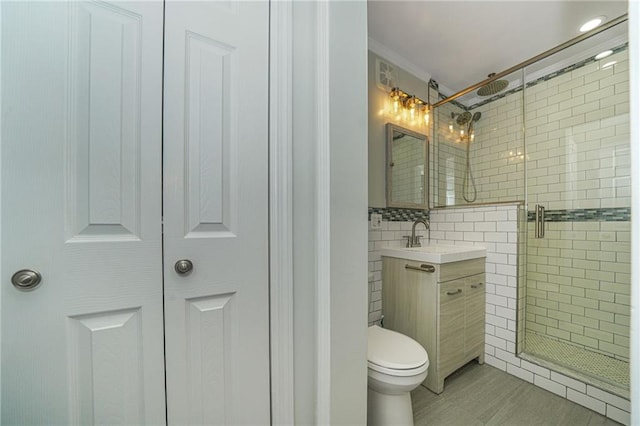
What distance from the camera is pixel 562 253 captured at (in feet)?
5.99

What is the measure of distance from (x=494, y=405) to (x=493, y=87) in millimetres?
2420

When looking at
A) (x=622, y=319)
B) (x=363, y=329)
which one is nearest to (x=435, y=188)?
(x=622, y=319)

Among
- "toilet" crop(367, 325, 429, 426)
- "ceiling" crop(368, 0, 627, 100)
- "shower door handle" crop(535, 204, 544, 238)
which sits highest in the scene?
"ceiling" crop(368, 0, 627, 100)

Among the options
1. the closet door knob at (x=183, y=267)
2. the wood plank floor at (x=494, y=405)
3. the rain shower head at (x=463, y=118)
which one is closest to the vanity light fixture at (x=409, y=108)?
the rain shower head at (x=463, y=118)

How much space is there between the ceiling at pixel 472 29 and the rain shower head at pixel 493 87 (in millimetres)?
198

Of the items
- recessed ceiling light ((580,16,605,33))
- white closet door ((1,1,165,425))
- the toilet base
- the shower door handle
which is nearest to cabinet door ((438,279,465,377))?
the toilet base

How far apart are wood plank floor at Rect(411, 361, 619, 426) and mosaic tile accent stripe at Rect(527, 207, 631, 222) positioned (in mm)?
1196

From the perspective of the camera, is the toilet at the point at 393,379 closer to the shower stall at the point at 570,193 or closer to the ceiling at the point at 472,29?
the shower stall at the point at 570,193

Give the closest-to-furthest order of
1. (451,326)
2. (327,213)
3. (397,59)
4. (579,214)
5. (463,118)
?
(327,213) < (451,326) < (579,214) < (397,59) < (463,118)

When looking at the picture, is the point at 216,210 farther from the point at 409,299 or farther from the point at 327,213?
the point at 409,299

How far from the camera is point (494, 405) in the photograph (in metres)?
1.39

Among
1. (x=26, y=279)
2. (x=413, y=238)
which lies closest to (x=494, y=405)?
Answer: (x=413, y=238)

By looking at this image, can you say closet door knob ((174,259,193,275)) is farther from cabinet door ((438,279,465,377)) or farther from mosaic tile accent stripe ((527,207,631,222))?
mosaic tile accent stripe ((527,207,631,222))

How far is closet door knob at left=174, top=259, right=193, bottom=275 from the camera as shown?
27.4 inches
